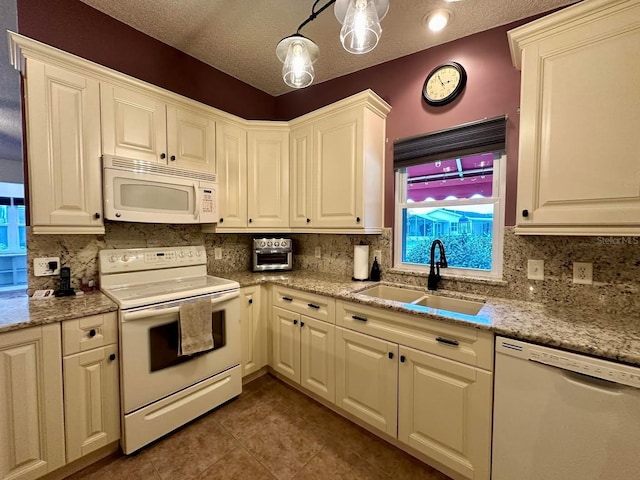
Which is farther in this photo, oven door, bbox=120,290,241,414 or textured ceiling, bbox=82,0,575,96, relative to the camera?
textured ceiling, bbox=82,0,575,96

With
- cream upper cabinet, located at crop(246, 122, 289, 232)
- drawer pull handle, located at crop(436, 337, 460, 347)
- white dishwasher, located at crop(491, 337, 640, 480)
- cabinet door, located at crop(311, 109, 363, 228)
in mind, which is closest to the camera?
white dishwasher, located at crop(491, 337, 640, 480)

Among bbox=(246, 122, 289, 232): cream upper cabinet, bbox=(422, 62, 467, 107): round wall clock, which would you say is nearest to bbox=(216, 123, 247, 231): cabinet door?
bbox=(246, 122, 289, 232): cream upper cabinet

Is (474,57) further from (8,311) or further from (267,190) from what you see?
(8,311)

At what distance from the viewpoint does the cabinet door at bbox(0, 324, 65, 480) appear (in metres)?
1.26

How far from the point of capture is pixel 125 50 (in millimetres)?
1994

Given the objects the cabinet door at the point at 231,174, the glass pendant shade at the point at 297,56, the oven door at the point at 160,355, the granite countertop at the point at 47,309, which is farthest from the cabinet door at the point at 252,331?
the glass pendant shade at the point at 297,56

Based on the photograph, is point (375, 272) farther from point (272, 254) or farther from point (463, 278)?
point (272, 254)

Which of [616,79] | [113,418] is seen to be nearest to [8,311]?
[113,418]

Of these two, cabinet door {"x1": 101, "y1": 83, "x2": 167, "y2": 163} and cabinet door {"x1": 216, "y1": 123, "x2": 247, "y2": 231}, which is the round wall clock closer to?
cabinet door {"x1": 216, "y1": 123, "x2": 247, "y2": 231}

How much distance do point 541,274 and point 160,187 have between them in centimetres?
258

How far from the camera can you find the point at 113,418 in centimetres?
155

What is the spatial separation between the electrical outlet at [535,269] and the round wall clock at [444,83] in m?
1.26

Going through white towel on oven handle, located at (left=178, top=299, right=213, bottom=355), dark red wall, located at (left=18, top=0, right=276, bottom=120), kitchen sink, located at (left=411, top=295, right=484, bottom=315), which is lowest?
white towel on oven handle, located at (left=178, top=299, right=213, bottom=355)

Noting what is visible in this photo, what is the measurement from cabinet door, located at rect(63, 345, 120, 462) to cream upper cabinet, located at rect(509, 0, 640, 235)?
242 centimetres
